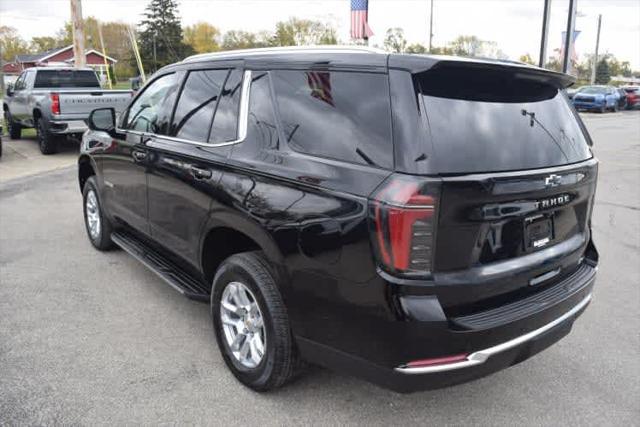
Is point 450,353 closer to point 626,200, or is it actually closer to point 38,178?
point 626,200

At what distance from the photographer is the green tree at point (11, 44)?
101625 millimetres

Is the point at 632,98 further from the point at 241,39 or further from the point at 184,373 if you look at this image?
→ the point at 241,39

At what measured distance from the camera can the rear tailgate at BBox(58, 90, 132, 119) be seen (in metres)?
11.7

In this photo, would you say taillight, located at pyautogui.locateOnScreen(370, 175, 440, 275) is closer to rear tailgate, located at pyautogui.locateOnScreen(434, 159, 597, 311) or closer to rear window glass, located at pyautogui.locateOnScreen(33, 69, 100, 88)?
rear tailgate, located at pyautogui.locateOnScreen(434, 159, 597, 311)

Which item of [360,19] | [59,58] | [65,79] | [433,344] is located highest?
[59,58]

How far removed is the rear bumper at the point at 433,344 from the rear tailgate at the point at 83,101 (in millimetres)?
10523

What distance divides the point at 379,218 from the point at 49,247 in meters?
4.67

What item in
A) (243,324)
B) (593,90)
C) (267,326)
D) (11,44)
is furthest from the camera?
(11,44)

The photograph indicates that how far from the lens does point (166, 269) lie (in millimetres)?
4078

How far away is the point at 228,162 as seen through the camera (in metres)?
3.19

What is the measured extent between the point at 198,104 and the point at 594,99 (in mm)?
34835

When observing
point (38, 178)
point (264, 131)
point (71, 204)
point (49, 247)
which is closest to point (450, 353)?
point (264, 131)

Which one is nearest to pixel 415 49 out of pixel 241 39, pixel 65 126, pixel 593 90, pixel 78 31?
pixel 593 90

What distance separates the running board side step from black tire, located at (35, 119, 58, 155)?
854 cm
